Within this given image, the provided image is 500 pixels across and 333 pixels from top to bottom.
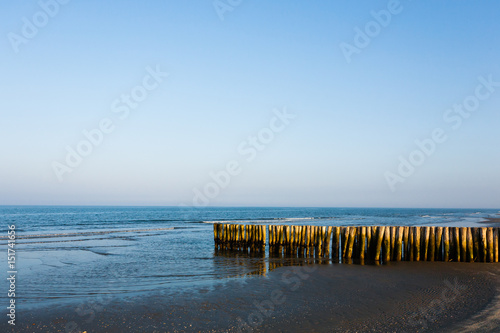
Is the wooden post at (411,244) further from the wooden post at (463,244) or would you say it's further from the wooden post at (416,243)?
the wooden post at (463,244)

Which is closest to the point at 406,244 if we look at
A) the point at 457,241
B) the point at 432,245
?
the point at 432,245

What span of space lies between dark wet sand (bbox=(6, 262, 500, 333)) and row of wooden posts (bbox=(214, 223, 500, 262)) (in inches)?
90.0

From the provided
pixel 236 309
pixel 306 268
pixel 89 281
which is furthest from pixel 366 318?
pixel 89 281

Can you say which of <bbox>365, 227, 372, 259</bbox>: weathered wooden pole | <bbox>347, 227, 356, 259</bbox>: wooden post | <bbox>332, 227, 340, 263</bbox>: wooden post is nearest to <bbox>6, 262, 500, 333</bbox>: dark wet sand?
<bbox>365, 227, 372, 259</bbox>: weathered wooden pole

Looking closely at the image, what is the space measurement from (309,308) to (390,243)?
25.9 ft

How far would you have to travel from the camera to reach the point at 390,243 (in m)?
14.9

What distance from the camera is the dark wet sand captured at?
707 cm

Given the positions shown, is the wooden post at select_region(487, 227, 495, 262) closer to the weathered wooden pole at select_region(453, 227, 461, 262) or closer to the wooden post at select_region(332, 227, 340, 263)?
the weathered wooden pole at select_region(453, 227, 461, 262)

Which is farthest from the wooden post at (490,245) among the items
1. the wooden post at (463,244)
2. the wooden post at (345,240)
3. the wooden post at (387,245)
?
the wooden post at (345,240)

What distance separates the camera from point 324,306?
27.7 feet

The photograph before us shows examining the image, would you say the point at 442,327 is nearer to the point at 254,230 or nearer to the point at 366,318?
the point at 366,318

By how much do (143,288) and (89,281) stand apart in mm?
2356

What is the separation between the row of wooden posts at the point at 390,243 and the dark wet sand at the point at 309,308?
2.29 meters

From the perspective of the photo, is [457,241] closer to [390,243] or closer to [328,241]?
[390,243]
